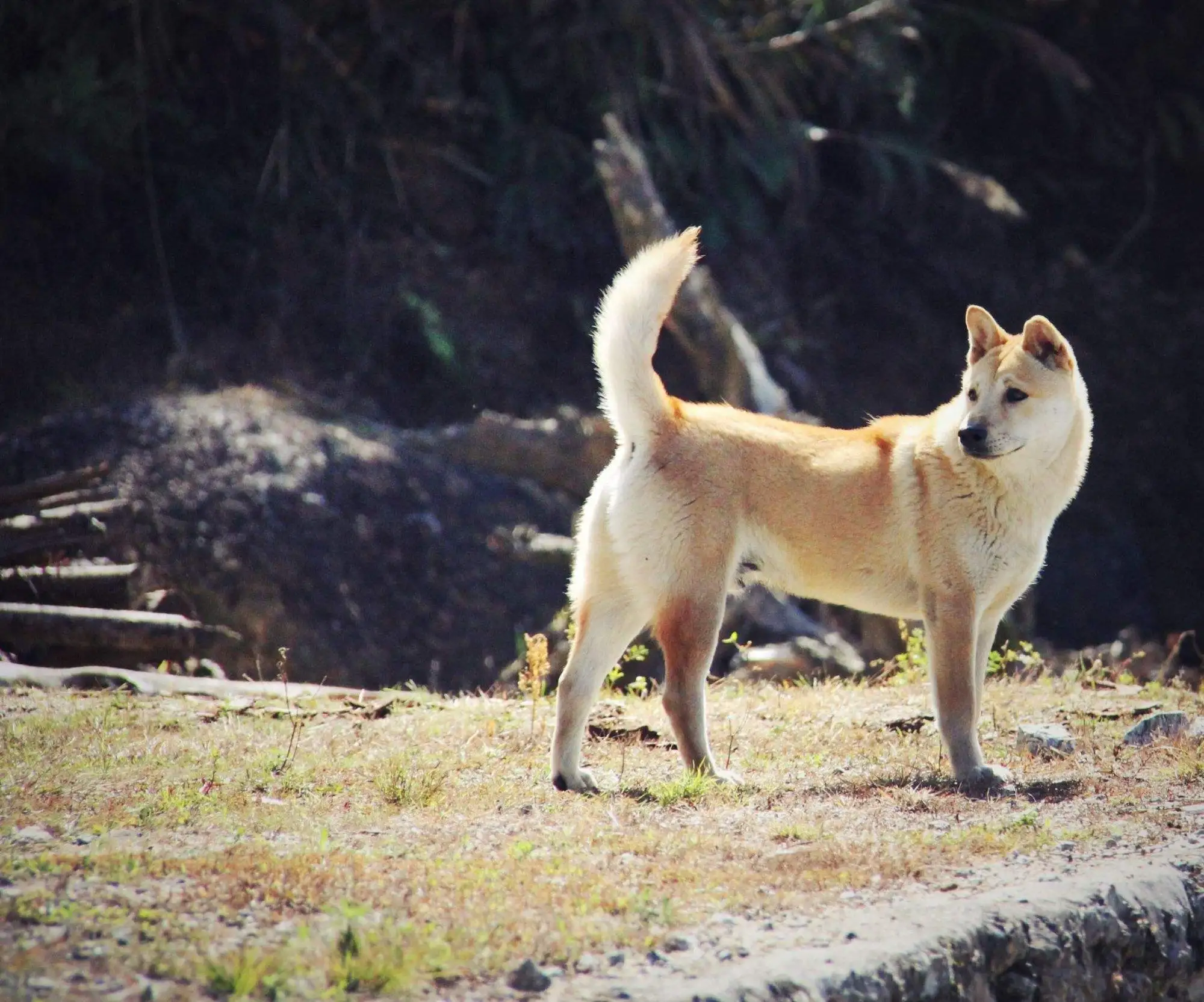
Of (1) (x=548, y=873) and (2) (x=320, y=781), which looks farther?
(2) (x=320, y=781)

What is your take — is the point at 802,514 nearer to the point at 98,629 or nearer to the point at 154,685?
the point at 154,685

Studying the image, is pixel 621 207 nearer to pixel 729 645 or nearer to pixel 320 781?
pixel 729 645

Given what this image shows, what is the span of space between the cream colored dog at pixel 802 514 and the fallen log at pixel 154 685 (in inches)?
66.5

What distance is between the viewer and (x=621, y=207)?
34.0 ft

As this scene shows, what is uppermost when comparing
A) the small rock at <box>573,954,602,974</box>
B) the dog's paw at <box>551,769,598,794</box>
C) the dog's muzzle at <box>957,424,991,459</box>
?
the dog's muzzle at <box>957,424,991,459</box>

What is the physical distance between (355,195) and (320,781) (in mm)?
8060

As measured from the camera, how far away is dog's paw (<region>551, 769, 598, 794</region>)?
4.89 meters

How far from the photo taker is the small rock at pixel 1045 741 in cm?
544

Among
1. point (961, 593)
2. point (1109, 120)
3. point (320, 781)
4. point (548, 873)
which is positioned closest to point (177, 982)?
point (548, 873)

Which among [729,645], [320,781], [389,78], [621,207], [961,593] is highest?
[389,78]

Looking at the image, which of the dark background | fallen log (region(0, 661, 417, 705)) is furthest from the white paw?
the dark background

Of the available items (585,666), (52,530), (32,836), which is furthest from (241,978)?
(52,530)

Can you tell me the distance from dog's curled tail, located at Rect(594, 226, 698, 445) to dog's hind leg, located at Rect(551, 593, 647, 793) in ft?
2.17

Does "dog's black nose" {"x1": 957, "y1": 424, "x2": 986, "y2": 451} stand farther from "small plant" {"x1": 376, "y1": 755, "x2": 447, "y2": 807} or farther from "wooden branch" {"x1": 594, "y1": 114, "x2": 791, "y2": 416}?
"wooden branch" {"x1": 594, "y1": 114, "x2": 791, "y2": 416}
